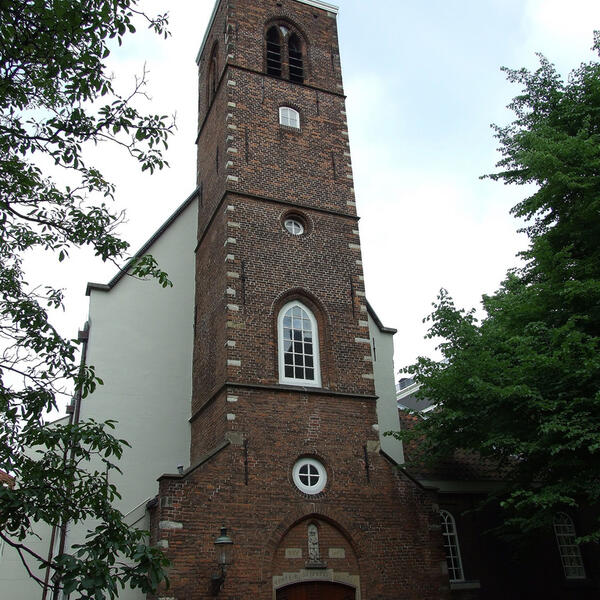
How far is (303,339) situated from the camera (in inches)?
589

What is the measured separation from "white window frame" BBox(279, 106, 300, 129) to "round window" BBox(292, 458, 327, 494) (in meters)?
9.45

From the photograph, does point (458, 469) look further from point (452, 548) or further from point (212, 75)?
point (212, 75)

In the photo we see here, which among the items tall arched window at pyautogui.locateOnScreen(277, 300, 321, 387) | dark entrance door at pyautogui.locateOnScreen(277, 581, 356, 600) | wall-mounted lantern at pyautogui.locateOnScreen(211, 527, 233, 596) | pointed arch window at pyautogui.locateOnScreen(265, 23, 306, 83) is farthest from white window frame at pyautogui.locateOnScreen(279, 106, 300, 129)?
dark entrance door at pyautogui.locateOnScreen(277, 581, 356, 600)

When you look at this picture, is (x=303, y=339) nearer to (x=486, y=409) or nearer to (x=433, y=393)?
(x=433, y=393)

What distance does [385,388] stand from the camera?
1891cm

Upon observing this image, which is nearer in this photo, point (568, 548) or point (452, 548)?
point (452, 548)

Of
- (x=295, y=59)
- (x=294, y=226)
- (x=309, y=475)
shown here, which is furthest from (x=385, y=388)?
(x=295, y=59)

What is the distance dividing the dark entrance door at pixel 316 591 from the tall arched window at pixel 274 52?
14.1 meters

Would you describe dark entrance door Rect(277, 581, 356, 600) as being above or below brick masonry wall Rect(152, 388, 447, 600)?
below

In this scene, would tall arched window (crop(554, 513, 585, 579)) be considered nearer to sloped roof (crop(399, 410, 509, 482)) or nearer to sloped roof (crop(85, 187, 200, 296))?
sloped roof (crop(399, 410, 509, 482))

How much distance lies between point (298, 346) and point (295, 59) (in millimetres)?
10017

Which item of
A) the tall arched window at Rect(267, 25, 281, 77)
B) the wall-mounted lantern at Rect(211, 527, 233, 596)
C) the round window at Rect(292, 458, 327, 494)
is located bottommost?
the wall-mounted lantern at Rect(211, 527, 233, 596)

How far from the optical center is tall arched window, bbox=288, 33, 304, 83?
1942 centimetres

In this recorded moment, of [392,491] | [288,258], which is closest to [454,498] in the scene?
[392,491]
